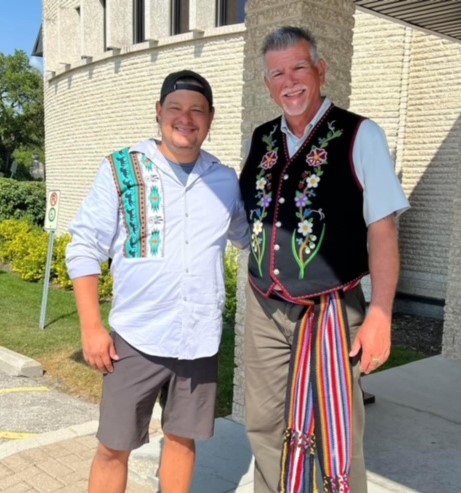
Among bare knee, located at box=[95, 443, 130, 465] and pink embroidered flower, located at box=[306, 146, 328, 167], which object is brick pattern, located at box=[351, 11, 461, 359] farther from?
bare knee, located at box=[95, 443, 130, 465]

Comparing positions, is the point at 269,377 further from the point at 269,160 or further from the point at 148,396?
the point at 269,160

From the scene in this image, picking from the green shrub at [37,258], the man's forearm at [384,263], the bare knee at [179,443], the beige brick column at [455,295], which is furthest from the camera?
the green shrub at [37,258]

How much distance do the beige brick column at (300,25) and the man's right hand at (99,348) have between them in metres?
1.70

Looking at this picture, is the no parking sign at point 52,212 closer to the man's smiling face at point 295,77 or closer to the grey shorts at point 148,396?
the grey shorts at point 148,396

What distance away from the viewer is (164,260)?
95.6 inches

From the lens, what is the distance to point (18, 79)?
157 ft

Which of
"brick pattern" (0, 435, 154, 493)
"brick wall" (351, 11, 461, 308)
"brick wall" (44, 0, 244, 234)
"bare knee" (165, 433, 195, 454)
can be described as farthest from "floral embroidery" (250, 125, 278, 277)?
"brick wall" (44, 0, 244, 234)

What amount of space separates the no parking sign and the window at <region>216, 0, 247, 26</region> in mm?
5631

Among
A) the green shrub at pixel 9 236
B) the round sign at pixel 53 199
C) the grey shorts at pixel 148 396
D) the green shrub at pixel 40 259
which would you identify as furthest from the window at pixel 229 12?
the grey shorts at pixel 148 396

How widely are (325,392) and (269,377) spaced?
285mm

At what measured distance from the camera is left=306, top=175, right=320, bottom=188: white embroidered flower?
227 centimetres

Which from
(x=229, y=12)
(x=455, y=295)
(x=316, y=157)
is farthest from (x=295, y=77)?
(x=229, y=12)

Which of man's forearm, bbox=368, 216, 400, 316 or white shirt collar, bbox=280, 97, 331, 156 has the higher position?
white shirt collar, bbox=280, 97, 331, 156

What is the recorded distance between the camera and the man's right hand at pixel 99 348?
2412 millimetres
